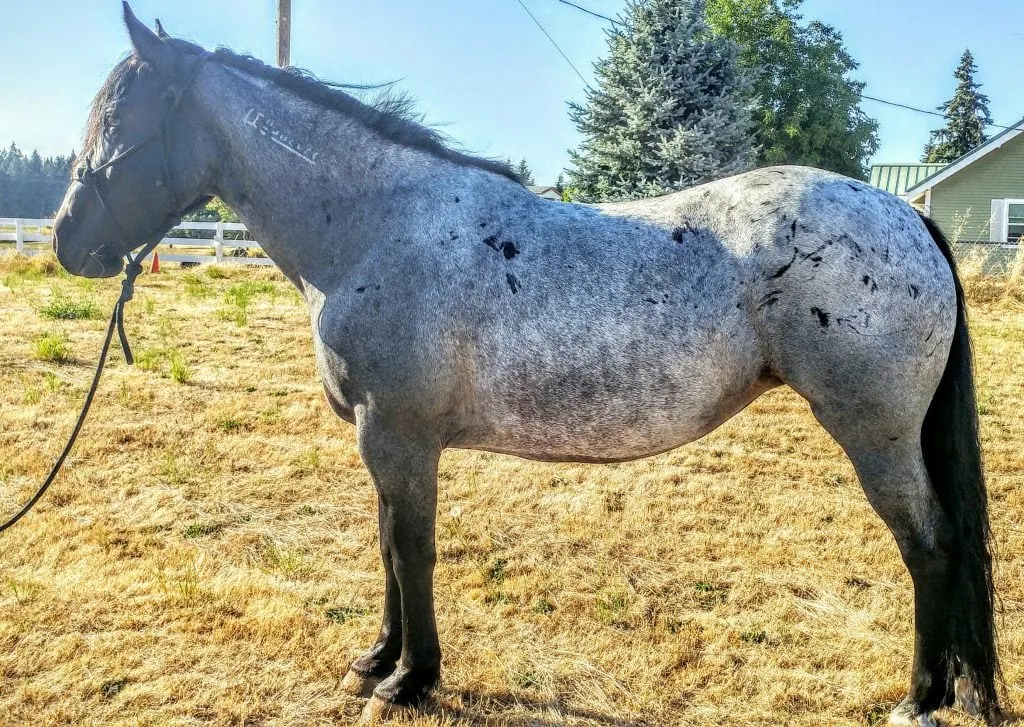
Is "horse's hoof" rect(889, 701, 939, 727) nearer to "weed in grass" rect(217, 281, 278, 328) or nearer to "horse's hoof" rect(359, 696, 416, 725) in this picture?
"horse's hoof" rect(359, 696, 416, 725)

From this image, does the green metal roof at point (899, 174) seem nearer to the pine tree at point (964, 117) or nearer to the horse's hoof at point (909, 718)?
the pine tree at point (964, 117)

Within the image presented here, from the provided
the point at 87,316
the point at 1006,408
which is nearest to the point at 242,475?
the point at 87,316

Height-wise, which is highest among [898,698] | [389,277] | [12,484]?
[389,277]

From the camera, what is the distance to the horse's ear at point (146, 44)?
2.84 metres

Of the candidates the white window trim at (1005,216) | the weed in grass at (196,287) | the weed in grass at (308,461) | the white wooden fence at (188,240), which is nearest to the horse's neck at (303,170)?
the weed in grass at (308,461)

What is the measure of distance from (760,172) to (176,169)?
2347 millimetres

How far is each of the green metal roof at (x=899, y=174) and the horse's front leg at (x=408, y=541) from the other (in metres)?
37.6

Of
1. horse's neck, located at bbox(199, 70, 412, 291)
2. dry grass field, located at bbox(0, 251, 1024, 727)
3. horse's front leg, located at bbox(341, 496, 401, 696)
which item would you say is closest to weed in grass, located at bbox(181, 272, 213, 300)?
dry grass field, located at bbox(0, 251, 1024, 727)

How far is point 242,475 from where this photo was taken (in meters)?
5.43

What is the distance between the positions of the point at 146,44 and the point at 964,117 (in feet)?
197

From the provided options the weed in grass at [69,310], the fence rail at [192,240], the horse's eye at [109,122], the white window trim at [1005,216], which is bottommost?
the weed in grass at [69,310]

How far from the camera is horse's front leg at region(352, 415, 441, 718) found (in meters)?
2.77

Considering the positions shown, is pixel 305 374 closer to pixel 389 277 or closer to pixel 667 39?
pixel 389 277

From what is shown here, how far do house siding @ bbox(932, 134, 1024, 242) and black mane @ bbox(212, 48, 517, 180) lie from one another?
2388cm
